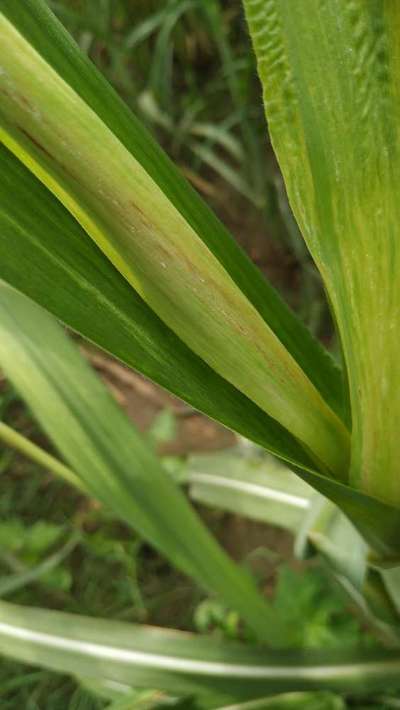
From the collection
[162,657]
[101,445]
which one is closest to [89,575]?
[162,657]

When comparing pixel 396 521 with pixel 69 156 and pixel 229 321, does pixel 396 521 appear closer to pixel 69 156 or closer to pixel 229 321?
pixel 229 321

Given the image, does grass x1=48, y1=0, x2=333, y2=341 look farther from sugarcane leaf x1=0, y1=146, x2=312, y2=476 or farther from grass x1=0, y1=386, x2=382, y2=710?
sugarcane leaf x1=0, y1=146, x2=312, y2=476

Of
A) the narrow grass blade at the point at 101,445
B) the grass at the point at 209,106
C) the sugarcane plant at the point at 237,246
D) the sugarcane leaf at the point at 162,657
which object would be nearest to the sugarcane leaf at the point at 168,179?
the sugarcane plant at the point at 237,246

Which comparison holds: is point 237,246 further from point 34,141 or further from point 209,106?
point 209,106

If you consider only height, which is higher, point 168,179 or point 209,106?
point 168,179

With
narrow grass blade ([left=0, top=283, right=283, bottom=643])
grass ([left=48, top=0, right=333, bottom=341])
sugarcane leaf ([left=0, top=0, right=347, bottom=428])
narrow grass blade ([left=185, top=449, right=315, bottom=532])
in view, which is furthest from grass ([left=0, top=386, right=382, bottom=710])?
sugarcane leaf ([left=0, top=0, right=347, bottom=428])

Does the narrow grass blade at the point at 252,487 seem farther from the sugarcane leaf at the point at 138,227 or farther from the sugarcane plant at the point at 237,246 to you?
the sugarcane leaf at the point at 138,227

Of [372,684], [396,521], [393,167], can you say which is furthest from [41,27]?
[372,684]
